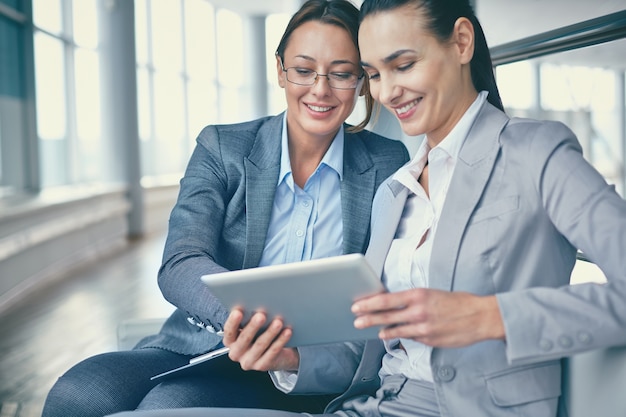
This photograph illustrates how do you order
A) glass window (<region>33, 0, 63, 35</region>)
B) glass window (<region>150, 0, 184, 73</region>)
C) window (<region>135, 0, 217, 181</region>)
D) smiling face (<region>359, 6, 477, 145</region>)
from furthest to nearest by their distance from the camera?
glass window (<region>150, 0, 184, 73</region>) < window (<region>135, 0, 217, 181</region>) < glass window (<region>33, 0, 63, 35</region>) < smiling face (<region>359, 6, 477, 145</region>)

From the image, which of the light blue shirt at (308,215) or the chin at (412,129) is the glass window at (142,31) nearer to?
the light blue shirt at (308,215)

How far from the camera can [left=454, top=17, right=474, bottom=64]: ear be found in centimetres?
144

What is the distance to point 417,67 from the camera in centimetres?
143

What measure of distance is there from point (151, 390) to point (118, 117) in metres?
8.33

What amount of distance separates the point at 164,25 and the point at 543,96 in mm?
10603

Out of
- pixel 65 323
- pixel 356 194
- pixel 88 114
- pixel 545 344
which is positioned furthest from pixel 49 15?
pixel 545 344

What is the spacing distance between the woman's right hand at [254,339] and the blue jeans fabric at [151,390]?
333 mm

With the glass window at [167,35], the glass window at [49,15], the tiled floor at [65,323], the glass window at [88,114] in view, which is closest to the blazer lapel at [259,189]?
the tiled floor at [65,323]

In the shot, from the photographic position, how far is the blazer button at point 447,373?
4.19 ft

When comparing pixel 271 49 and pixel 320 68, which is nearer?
pixel 320 68

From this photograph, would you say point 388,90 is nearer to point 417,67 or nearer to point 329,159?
point 417,67

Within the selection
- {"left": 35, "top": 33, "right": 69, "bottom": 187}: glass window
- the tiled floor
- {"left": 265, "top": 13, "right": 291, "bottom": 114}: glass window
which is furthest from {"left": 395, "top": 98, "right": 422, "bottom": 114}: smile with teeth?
{"left": 265, "top": 13, "right": 291, "bottom": 114}: glass window

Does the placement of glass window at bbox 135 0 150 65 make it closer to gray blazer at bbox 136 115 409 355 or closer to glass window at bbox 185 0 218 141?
glass window at bbox 185 0 218 141

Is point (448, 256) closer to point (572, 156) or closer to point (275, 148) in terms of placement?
point (572, 156)
